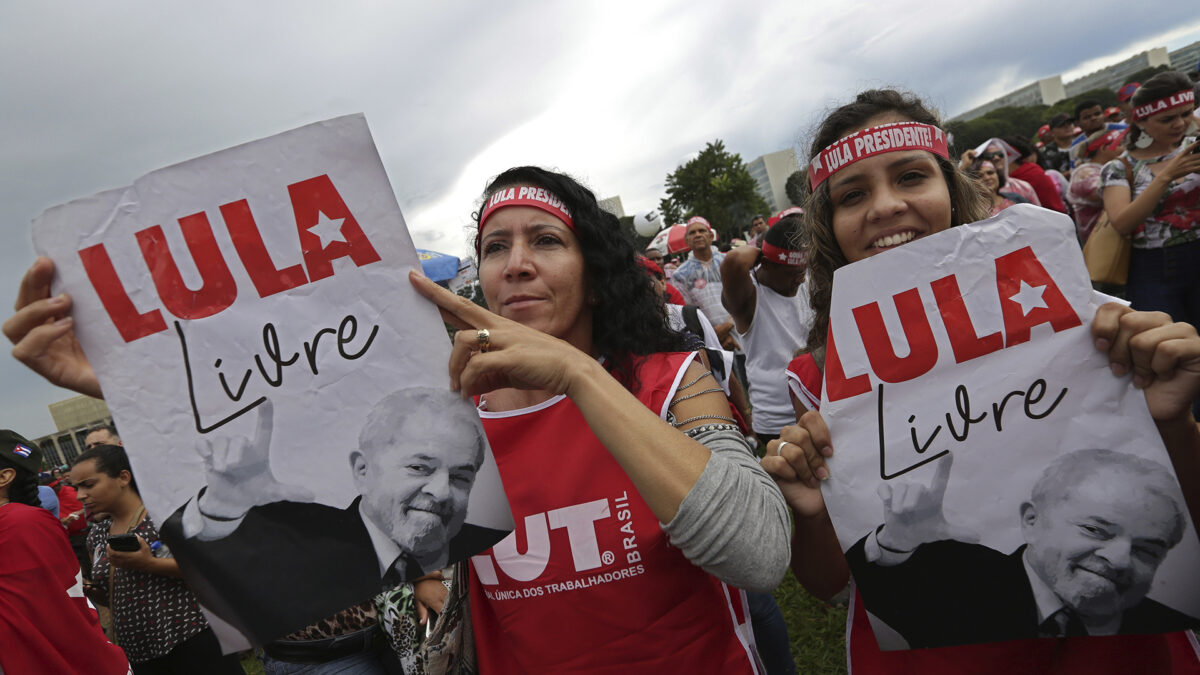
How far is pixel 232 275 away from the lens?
1.38 m

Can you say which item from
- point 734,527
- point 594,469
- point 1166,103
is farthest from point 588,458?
point 1166,103

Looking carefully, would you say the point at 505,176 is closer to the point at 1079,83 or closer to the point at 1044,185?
the point at 1044,185

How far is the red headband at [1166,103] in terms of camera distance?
4.19 metres

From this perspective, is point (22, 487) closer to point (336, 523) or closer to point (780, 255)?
point (336, 523)

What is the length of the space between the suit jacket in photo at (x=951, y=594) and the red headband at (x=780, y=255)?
3034mm

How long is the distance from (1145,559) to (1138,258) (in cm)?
431

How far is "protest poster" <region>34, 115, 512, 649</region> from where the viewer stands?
4.41 feet

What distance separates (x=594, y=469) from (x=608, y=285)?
2.22 feet

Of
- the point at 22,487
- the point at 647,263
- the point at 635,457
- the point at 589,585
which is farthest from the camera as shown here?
the point at 647,263

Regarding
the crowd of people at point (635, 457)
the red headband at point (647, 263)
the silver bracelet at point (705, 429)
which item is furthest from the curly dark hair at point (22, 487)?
the silver bracelet at point (705, 429)

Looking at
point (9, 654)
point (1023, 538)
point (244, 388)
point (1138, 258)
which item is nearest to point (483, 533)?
point (244, 388)

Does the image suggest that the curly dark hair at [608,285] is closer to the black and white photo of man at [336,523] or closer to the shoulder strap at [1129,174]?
the black and white photo of man at [336,523]

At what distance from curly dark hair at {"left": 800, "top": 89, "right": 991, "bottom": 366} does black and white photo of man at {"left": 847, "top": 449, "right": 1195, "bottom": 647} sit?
22.2 inches

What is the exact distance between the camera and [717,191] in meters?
54.1
